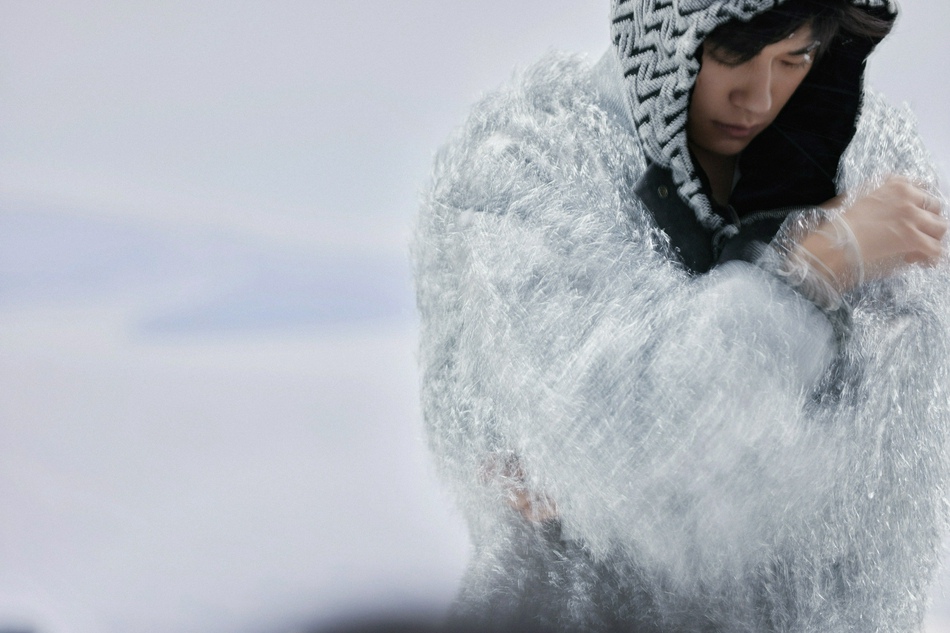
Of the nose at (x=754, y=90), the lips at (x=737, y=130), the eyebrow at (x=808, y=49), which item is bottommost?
the lips at (x=737, y=130)

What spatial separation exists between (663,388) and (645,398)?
0.01m

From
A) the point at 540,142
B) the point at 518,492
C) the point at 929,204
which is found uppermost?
the point at 540,142

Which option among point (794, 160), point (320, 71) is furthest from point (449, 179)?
point (794, 160)

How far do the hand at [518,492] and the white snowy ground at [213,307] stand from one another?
0.06m

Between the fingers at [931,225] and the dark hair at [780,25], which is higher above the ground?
the dark hair at [780,25]

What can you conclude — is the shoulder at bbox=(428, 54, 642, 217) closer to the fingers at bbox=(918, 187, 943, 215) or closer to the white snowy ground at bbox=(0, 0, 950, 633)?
the white snowy ground at bbox=(0, 0, 950, 633)

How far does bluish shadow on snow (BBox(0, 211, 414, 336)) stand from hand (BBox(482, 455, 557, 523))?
155 millimetres

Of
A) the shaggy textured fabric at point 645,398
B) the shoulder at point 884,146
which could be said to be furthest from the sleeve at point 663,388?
Result: the shoulder at point 884,146

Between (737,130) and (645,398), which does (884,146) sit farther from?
(645,398)

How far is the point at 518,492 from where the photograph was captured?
0.50m

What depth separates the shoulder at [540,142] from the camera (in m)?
0.47

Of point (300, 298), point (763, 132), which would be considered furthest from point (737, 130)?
point (300, 298)

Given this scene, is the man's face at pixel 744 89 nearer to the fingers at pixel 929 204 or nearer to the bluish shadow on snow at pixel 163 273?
the fingers at pixel 929 204

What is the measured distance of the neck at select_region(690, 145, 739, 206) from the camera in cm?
50
